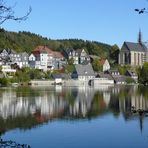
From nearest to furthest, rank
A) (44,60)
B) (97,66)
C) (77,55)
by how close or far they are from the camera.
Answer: (44,60) → (97,66) → (77,55)

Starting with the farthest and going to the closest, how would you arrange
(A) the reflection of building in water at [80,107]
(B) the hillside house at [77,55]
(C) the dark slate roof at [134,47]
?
(C) the dark slate roof at [134,47] → (B) the hillside house at [77,55] → (A) the reflection of building in water at [80,107]

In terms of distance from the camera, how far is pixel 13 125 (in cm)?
1586

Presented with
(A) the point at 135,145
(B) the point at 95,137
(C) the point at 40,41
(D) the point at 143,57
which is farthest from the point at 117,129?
(C) the point at 40,41

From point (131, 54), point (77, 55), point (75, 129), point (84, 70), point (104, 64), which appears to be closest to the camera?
point (75, 129)

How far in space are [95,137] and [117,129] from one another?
1912mm

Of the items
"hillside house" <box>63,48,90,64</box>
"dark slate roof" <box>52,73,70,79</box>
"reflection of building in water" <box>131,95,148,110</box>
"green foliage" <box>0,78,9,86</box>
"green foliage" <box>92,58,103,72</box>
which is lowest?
"reflection of building in water" <box>131,95,148,110</box>

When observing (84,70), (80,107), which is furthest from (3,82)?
(80,107)

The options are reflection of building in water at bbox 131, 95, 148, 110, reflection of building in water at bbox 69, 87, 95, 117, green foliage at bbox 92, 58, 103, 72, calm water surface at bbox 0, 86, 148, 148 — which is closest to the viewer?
calm water surface at bbox 0, 86, 148, 148

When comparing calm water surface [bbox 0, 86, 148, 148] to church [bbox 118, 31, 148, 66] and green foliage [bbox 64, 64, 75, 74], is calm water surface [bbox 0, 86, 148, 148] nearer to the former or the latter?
green foliage [bbox 64, 64, 75, 74]

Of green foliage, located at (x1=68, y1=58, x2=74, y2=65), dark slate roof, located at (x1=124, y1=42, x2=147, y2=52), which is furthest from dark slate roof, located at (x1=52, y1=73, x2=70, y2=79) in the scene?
dark slate roof, located at (x1=124, y1=42, x2=147, y2=52)

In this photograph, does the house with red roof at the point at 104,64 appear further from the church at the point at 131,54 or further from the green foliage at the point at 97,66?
the church at the point at 131,54

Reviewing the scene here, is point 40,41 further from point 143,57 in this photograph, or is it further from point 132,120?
point 132,120

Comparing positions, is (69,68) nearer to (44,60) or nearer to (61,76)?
(61,76)

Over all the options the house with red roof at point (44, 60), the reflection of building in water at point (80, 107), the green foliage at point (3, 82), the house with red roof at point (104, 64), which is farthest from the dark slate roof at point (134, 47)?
the reflection of building in water at point (80, 107)
